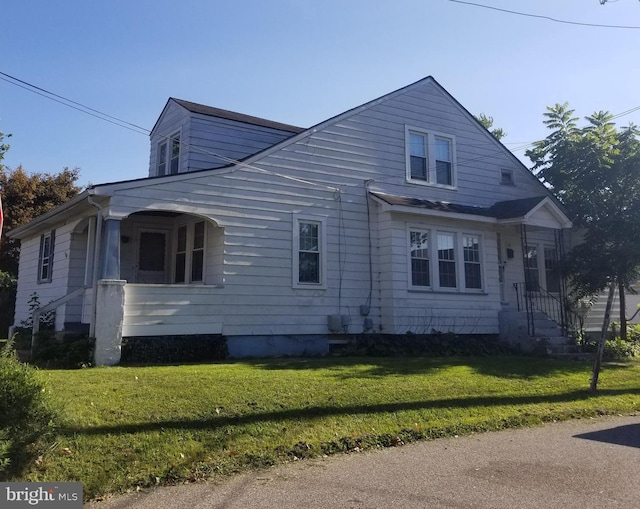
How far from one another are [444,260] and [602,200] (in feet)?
19.8

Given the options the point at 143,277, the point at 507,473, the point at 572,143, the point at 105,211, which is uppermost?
the point at 572,143

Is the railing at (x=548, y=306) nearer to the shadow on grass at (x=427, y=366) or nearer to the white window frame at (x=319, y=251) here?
the shadow on grass at (x=427, y=366)

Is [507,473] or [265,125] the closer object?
[507,473]

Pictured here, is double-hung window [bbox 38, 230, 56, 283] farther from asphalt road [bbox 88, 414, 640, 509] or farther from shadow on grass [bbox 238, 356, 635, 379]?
asphalt road [bbox 88, 414, 640, 509]

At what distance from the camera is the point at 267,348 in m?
13.2

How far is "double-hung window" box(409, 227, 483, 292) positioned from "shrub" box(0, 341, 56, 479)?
10601 mm

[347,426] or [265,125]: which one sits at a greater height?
[265,125]

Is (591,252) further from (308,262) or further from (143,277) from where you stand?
(143,277)

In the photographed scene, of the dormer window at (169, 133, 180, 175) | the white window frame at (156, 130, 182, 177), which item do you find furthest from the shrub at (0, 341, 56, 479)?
the dormer window at (169, 133, 180, 175)

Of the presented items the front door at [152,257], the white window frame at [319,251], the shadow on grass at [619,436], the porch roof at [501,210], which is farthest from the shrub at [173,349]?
the shadow on grass at [619,436]

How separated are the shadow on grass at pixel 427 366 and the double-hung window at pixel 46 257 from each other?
795cm

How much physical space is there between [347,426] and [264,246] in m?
6.86

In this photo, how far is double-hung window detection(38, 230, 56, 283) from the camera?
16281 millimetres

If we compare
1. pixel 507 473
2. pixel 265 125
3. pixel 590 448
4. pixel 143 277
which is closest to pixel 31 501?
pixel 507 473
